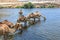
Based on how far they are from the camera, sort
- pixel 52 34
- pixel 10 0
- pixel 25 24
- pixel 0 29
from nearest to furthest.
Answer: pixel 0 29, pixel 52 34, pixel 25 24, pixel 10 0

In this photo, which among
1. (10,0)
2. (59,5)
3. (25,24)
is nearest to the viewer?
(25,24)

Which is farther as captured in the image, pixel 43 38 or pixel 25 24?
pixel 25 24

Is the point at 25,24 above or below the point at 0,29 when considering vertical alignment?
below

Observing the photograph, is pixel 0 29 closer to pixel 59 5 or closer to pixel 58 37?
pixel 58 37

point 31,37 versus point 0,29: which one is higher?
point 0,29

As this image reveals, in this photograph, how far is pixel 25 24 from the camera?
126ft

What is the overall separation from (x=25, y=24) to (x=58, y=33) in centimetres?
870

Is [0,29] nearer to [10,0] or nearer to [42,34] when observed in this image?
[42,34]

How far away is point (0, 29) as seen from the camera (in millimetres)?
21656

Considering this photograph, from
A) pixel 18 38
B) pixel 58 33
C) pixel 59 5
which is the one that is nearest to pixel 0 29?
pixel 18 38

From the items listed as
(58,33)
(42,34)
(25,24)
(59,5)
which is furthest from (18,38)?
(59,5)

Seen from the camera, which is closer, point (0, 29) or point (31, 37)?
point (0, 29)

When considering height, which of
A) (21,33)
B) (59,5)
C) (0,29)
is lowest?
(59,5)

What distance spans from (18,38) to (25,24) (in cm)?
1032
